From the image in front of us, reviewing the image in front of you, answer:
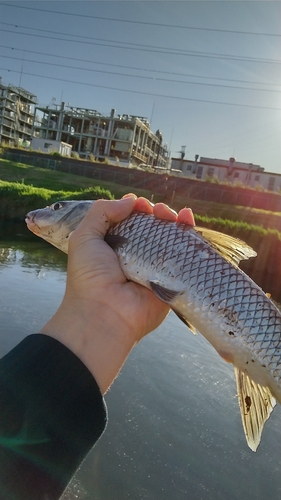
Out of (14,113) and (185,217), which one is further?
(14,113)

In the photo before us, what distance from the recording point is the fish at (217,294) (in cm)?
257

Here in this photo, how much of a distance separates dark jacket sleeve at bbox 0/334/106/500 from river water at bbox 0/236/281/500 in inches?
105

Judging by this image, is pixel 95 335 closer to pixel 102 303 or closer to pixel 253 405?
pixel 102 303

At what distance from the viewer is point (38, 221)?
3383 millimetres

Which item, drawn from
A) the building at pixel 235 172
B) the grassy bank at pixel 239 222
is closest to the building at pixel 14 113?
the building at pixel 235 172

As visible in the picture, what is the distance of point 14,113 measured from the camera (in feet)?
371

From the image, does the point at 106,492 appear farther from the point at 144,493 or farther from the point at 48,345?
the point at 48,345

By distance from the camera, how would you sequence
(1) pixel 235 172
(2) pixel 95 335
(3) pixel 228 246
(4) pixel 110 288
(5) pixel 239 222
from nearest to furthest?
(2) pixel 95 335
(4) pixel 110 288
(3) pixel 228 246
(5) pixel 239 222
(1) pixel 235 172

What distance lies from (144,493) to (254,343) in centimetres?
266

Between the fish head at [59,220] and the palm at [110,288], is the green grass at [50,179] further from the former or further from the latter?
the palm at [110,288]

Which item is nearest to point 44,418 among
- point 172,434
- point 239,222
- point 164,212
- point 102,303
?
point 102,303

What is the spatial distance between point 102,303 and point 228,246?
1.08 meters

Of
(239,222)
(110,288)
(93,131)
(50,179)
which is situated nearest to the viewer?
(110,288)

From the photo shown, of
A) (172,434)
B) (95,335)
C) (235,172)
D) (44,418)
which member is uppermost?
(235,172)
